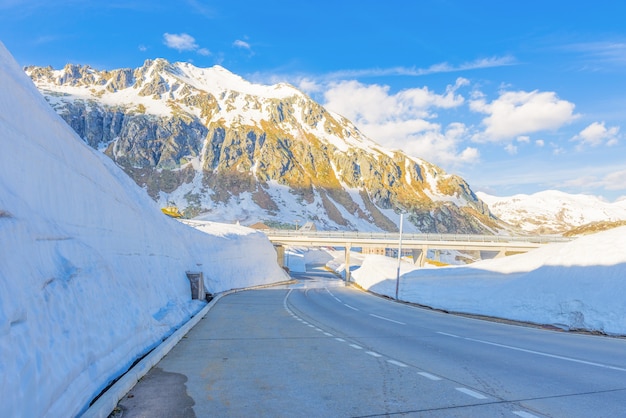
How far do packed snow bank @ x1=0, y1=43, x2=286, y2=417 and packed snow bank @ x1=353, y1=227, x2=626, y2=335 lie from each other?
1353 cm

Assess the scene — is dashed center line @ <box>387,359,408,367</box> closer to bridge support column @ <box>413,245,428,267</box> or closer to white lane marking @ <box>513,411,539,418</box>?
white lane marking @ <box>513,411,539,418</box>

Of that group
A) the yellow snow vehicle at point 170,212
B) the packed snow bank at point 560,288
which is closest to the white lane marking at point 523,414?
the packed snow bank at point 560,288

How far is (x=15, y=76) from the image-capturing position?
1190 centimetres

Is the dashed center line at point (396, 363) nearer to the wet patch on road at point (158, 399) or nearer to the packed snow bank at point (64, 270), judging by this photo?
the wet patch on road at point (158, 399)

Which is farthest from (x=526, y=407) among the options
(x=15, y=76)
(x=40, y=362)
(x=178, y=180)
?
(x=178, y=180)

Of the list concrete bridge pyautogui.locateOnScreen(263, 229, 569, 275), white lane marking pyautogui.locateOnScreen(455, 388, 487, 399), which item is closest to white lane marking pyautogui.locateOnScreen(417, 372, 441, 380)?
white lane marking pyautogui.locateOnScreen(455, 388, 487, 399)

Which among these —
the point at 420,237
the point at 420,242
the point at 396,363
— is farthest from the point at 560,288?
the point at 420,237

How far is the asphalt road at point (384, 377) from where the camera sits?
214 inches

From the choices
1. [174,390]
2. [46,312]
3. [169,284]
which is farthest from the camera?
[169,284]

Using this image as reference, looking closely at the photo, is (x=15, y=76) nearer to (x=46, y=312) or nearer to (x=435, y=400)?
(x=46, y=312)

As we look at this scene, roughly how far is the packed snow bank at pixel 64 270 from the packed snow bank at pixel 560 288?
13527 mm

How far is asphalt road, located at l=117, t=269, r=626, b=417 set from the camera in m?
5.43

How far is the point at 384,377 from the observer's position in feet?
23.4

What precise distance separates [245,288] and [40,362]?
3698 centimetres
